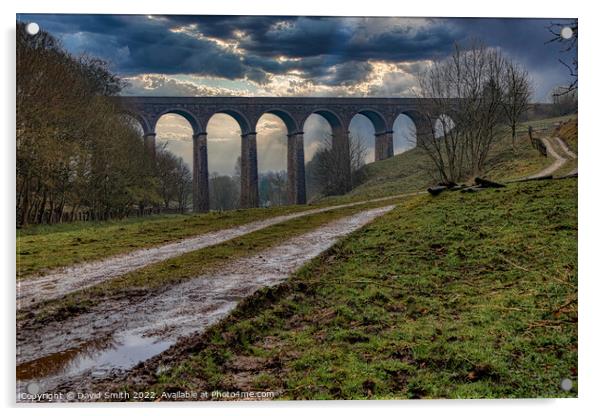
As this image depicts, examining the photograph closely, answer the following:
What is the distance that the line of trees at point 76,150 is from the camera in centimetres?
871

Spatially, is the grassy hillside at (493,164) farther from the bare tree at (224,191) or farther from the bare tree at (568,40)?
the bare tree at (224,191)

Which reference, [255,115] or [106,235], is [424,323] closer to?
[255,115]

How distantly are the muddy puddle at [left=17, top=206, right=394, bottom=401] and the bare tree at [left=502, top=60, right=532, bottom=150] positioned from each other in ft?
17.0

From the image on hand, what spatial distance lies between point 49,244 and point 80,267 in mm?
739

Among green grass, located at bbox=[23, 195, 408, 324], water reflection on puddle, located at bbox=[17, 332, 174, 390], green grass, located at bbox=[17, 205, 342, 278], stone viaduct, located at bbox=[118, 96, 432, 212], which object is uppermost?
stone viaduct, located at bbox=[118, 96, 432, 212]

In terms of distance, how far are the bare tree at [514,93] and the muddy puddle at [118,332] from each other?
5.19 meters

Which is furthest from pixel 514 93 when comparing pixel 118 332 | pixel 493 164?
pixel 118 332

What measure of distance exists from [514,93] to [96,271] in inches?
306

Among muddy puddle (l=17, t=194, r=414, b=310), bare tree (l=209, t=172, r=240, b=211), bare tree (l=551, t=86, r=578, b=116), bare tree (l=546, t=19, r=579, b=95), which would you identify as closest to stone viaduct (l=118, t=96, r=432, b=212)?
bare tree (l=209, t=172, r=240, b=211)

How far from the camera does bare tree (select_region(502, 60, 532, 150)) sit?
9148mm

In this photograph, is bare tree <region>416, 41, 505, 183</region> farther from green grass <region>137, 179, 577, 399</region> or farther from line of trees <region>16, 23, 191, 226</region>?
line of trees <region>16, 23, 191, 226</region>

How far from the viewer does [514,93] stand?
963 cm

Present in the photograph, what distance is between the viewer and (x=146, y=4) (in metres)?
8.04

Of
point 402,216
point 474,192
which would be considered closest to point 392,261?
point 474,192
